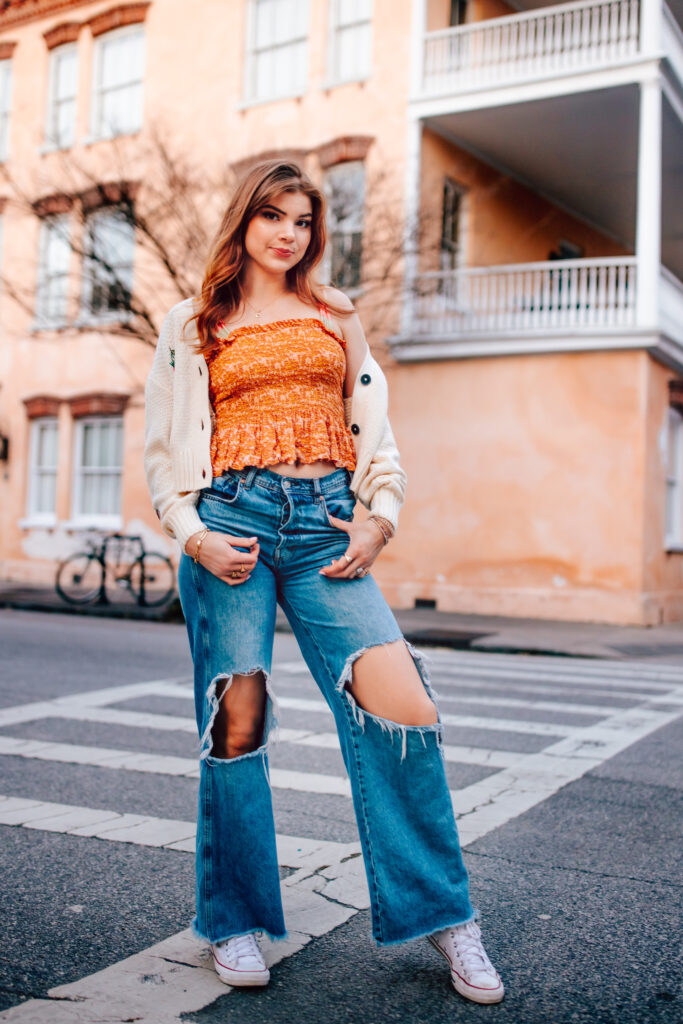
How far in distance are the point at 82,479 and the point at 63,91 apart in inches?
293

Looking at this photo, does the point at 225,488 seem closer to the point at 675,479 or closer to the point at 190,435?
the point at 190,435

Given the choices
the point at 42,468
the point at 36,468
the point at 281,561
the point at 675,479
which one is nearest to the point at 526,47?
the point at 675,479

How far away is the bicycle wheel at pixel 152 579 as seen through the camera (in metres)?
15.2

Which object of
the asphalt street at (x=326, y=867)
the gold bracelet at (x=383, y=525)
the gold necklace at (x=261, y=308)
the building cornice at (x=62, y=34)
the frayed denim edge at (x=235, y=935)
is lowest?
the asphalt street at (x=326, y=867)

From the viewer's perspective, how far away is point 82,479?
64.9 ft

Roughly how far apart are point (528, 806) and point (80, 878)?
194 centimetres

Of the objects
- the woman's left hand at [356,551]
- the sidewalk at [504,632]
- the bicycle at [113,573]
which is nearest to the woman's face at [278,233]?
the woman's left hand at [356,551]

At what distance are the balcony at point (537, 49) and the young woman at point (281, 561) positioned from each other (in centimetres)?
1353

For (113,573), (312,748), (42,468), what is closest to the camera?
(312,748)

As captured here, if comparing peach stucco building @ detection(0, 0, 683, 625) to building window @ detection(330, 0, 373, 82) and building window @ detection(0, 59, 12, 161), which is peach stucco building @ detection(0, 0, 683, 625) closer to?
building window @ detection(330, 0, 373, 82)

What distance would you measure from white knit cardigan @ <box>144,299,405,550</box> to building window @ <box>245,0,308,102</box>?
15.7 metres

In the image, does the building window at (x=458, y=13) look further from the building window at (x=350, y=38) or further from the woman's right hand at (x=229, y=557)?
the woman's right hand at (x=229, y=557)

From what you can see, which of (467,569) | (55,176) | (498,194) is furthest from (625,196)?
(55,176)

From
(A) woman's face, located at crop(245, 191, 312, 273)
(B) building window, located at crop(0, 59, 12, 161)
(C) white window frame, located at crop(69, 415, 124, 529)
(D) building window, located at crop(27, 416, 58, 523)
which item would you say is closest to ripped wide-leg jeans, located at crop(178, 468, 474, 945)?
(A) woman's face, located at crop(245, 191, 312, 273)
